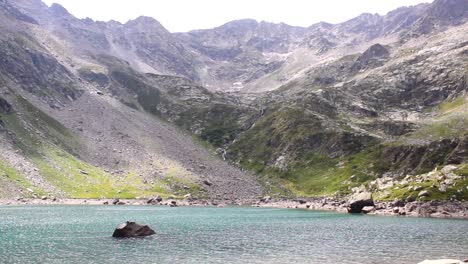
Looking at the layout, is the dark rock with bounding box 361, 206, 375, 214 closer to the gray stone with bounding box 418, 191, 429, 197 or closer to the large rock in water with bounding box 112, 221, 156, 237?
the gray stone with bounding box 418, 191, 429, 197

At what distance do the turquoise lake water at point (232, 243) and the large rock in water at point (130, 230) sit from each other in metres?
2.32

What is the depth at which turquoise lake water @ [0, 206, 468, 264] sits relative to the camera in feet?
187

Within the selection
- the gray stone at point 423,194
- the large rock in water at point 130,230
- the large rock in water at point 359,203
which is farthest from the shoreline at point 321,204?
the large rock in water at point 130,230

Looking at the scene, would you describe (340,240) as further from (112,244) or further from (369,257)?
(112,244)

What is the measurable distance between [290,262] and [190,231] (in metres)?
36.2

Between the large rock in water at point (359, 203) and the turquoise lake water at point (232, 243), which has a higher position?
the large rock in water at point (359, 203)

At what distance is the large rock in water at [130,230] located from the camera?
75062 mm

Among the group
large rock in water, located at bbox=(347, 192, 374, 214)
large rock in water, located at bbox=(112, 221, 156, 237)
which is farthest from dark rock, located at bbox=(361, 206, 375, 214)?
large rock in water, located at bbox=(112, 221, 156, 237)

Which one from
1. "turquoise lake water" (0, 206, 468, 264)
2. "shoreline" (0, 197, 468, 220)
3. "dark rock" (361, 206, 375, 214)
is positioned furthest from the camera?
"dark rock" (361, 206, 375, 214)

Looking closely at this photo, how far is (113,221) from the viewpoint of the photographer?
340 ft

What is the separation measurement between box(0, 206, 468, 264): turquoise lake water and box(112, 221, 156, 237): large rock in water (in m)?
2.32

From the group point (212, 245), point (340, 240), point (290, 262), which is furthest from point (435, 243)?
point (212, 245)

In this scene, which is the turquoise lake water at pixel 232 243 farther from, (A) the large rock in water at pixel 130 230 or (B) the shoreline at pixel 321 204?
(B) the shoreline at pixel 321 204

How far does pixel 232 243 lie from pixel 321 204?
109277mm
